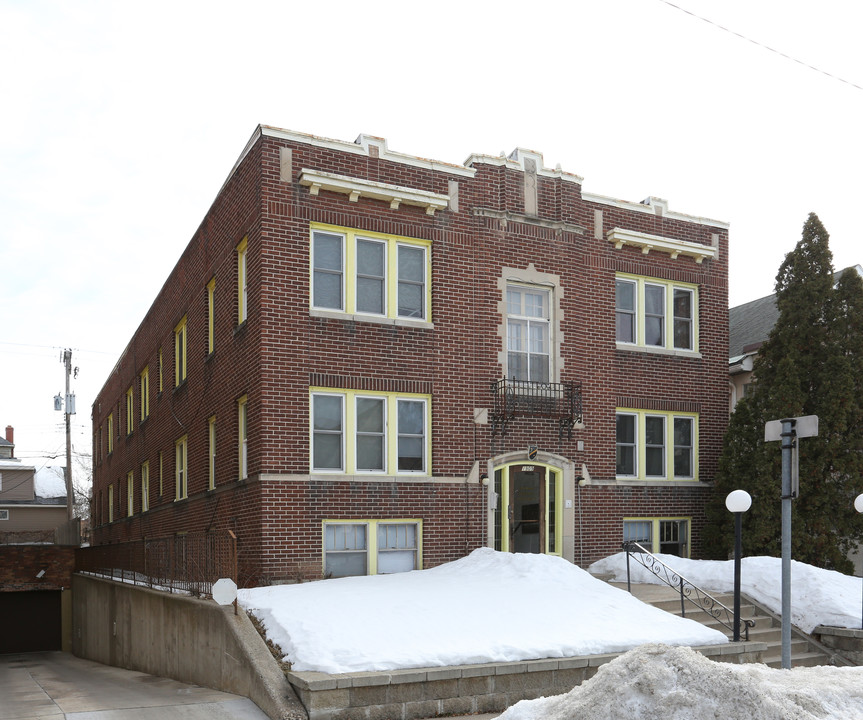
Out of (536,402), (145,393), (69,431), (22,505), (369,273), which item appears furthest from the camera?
(22,505)

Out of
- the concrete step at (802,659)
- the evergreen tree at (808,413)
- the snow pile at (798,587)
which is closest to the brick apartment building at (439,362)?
the evergreen tree at (808,413)

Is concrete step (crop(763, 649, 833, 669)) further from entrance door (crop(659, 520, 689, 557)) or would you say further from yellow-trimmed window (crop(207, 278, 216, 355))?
yellow-trimmed window (crop(207, 278, 216, 355))

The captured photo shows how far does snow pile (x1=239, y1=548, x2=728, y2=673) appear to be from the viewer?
33.7ft

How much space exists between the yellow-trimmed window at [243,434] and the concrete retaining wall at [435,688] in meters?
6.94

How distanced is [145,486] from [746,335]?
18.4m

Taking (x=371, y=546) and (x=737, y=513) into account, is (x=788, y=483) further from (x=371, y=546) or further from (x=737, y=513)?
(x=371, y=546)

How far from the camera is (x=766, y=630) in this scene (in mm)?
14023

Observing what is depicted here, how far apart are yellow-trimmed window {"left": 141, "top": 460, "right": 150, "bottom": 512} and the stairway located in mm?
16654

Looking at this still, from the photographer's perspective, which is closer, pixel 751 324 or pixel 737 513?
pixel 737 513

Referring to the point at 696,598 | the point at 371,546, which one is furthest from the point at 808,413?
the point at 371,546

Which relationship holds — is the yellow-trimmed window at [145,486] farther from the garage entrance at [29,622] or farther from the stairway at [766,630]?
the stairway at [766,630]

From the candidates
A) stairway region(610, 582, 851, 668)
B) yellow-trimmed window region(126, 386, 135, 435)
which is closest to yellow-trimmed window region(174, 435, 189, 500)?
yellow-trimmed window region(126, 386, 135, 435)

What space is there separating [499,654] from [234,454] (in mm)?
8058

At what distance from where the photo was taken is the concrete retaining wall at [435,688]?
9.27 metres
